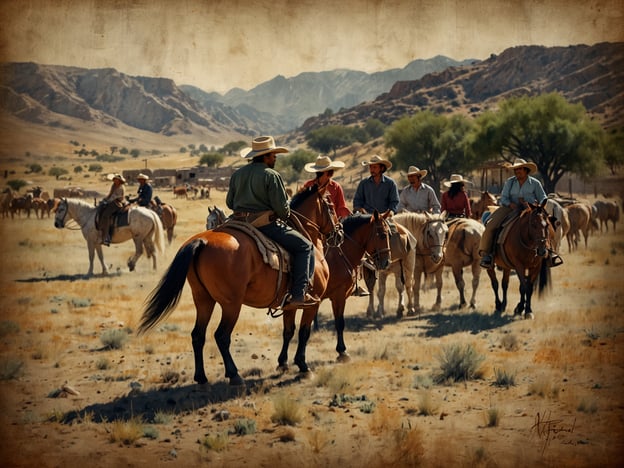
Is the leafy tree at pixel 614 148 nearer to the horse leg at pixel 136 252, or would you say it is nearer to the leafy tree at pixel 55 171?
the horse leg at pixel 136 252

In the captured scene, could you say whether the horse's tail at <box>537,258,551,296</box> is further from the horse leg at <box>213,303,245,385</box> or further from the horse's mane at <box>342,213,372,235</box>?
the horse leg at <box>213,303,245,385</box>

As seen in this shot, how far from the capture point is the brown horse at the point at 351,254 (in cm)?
941

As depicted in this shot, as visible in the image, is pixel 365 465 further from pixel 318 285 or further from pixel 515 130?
pixel 515 130

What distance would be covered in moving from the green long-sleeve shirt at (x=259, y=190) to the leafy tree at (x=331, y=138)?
7068cm

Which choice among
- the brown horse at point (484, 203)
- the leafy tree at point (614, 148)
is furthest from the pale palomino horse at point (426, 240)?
the leafy tree at point (614, 148)

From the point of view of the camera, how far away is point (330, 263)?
9.44 m

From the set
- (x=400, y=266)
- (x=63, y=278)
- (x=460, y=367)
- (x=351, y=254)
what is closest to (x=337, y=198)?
(x=351, y=254)

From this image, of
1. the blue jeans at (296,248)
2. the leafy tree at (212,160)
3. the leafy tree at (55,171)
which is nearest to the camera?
the blue jeans at (296,248)

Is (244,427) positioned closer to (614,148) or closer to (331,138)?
(614,148)

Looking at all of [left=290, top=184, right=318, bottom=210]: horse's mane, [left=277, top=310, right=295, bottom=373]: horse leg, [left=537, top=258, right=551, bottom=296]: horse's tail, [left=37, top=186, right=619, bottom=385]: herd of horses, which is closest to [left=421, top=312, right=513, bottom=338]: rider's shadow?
[left=37, top=186, right=619, bottom=385]: herd of horses

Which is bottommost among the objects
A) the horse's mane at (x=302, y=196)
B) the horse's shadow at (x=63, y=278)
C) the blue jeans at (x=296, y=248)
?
the horse's shadow at (x=63, y=278)

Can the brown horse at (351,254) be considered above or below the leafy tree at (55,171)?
below

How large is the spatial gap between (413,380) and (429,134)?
168ft

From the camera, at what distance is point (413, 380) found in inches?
321
